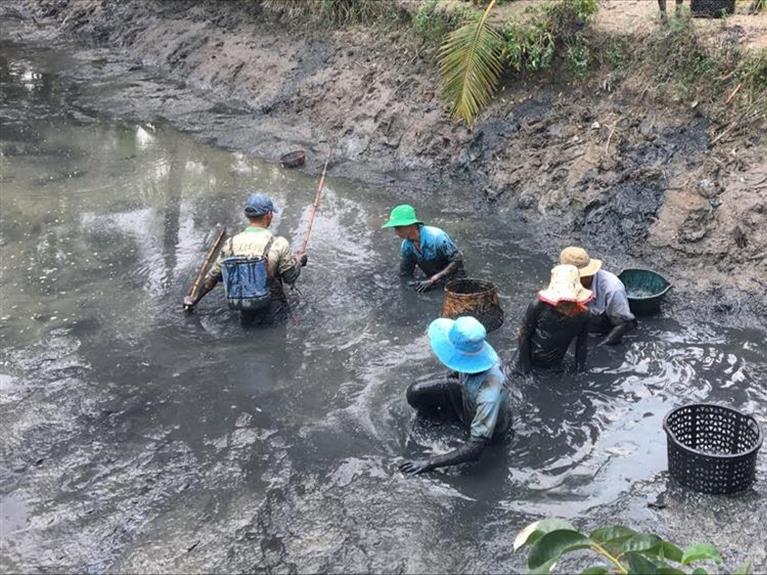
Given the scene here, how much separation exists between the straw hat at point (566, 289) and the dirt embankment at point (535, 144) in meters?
2.35

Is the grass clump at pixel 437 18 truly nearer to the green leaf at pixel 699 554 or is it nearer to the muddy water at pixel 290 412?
the muddy water at pixel 290 412

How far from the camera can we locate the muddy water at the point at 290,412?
195 inches

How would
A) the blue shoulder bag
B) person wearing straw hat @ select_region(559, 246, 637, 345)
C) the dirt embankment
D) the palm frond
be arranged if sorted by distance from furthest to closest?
the palm frond
the dirt embankment
the blue shoulder bag
person wearing straw hat @ select_region(559, 246, 637, 345)

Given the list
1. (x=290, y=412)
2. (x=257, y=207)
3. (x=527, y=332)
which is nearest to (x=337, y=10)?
(x=257, y=207)

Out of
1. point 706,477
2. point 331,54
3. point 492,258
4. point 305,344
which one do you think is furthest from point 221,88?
point 706,477

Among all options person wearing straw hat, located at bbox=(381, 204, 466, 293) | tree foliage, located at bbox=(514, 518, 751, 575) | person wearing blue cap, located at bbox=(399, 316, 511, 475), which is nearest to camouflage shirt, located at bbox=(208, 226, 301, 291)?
person wearing straw hat, located at bbox=(381, 204, 466, 293)

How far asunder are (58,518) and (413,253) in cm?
422

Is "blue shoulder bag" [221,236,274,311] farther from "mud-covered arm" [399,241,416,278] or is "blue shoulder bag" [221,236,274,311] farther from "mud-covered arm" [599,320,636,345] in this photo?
"mud-covered arm" [599,320,636,345]

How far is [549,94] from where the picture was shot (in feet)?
34.9

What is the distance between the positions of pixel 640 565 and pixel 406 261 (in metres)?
5.68

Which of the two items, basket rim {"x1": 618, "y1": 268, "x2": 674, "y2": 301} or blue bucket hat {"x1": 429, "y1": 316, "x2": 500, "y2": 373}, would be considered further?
basket rim {"x1": 618, "y1": 268, "x2": 674, "y2": 301}

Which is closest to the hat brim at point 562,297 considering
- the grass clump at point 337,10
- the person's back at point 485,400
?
the person's back at point 485,400

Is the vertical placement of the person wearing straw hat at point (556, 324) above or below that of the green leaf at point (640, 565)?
below

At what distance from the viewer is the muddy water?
4957 mm
